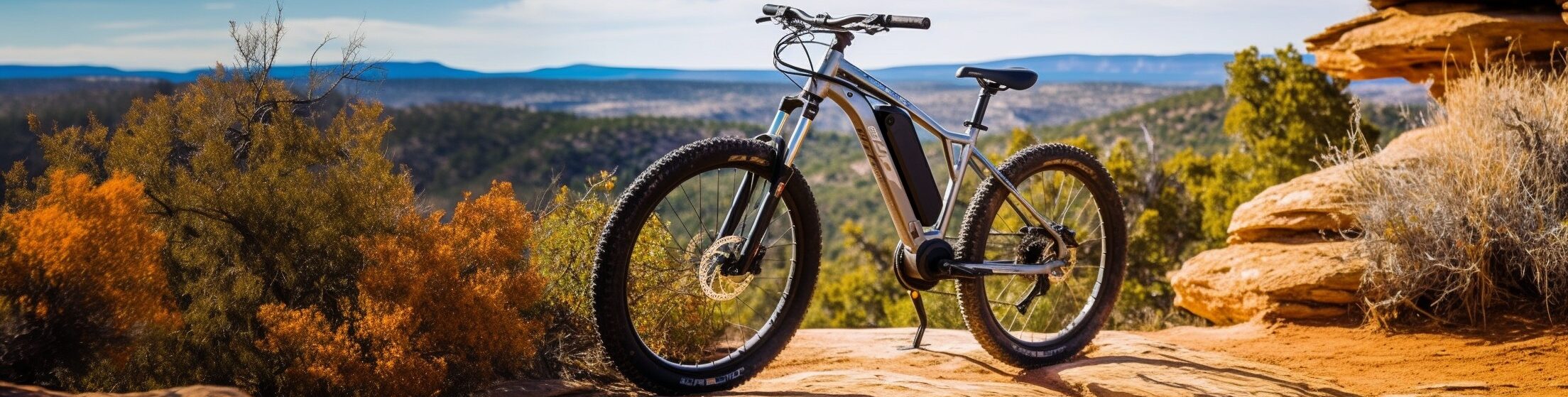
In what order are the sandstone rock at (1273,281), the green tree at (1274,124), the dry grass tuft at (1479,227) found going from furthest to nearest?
the green tree at (1274,124), the sandstone rock at (1273,281), the dry grass tuft at (1479,227)

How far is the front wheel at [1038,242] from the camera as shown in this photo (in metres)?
4.74

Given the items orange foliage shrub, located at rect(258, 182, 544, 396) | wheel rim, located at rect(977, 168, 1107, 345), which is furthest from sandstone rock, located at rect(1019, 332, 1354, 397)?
orange foliage shrub, located at rect(258, 182, 544, 396)

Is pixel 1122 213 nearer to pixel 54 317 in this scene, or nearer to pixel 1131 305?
pixel 54 317

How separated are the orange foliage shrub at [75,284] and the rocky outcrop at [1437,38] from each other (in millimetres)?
7844

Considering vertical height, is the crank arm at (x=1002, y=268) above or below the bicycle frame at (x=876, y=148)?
below

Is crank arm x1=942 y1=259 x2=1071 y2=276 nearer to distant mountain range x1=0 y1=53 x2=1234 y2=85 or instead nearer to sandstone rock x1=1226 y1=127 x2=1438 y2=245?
sandstone rock x1=1226 y1=127 x2=1438 y2=245

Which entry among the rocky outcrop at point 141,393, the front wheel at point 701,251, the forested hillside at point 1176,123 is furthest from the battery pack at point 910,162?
the forested hillside at point 1176,123

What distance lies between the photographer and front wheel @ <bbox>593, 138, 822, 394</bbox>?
357 centimetres

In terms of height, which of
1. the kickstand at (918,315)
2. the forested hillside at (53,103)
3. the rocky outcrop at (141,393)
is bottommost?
the kickstand at (918,315)

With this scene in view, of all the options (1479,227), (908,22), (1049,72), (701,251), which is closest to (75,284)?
(701,251)

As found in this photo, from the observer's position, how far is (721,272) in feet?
12.6

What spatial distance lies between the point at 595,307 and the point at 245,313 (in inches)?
54.4

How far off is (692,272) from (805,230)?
47 centimetres

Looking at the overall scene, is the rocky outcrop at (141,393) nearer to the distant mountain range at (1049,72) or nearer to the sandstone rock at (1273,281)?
the sandstone rock at (1273,281)
